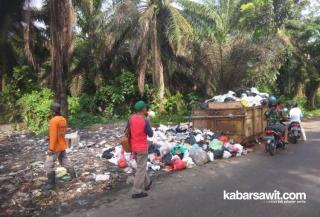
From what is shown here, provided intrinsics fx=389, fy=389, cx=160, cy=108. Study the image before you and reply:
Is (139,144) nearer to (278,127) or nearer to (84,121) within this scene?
(278,127)

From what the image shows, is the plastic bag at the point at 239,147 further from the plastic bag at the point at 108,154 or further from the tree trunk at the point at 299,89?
the tree trunk at the point at 299,89

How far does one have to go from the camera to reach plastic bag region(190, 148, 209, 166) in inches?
354

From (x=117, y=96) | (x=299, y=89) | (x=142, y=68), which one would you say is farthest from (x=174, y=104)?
(x=299, y=89)

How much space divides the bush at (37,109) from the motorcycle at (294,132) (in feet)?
32.4

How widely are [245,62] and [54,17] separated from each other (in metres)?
11.2

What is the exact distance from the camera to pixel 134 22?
1864cm

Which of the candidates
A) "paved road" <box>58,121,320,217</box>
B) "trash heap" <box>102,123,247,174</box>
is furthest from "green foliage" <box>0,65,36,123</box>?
"paved road" <box>58,121,320,217</box>

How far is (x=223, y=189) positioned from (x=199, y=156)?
237 centimetres

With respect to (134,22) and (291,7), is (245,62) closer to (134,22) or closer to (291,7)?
(134,22)

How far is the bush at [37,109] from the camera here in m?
17.6

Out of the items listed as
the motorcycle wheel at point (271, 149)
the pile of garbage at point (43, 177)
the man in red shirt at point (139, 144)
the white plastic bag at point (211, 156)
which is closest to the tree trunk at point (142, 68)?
the pile of garbage at point (43, 177)

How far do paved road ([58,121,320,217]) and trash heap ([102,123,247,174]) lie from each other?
0.34 meters

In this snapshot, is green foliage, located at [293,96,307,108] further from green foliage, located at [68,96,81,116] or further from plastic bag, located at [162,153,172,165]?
plastic bag, located at [162,153,172,165]

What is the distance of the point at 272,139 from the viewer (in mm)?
9922
